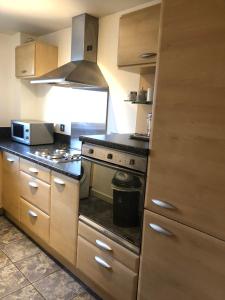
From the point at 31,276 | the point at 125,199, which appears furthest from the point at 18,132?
the point at 125,199

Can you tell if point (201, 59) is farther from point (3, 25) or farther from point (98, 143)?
point (3, 25)

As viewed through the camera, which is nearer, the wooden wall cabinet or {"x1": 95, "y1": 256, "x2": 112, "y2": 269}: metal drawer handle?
{"x1": 95, "y1": 256, "x2": 112, "y2": 269}: metal drawer handle

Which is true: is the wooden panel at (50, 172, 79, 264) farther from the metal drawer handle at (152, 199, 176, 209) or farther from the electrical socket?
the electrical socket

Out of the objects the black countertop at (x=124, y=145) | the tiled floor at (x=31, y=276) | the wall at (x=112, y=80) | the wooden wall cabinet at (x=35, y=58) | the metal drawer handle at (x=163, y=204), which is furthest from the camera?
the wooden wall cabinet at (x=35, y=58)

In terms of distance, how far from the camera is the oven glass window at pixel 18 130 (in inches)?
115

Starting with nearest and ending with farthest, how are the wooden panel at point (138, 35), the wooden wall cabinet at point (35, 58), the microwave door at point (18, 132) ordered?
the wooden panel at point (138, 35), the wooden wall cabinet at point (35, 58), the microwave door at point (18, 132)

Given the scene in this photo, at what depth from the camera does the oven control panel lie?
1.37 meters

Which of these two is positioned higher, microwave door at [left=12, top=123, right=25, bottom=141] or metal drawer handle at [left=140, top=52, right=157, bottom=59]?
metal drawer handle at [left=140, top=52, right=157, bottom=59]

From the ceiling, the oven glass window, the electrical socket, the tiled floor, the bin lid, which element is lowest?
Answer: the tiled floor

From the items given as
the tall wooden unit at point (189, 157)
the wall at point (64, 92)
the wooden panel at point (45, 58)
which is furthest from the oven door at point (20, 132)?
the tall wooden unit at point (189, 157)

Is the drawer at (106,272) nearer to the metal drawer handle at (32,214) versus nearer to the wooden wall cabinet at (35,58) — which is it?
the metal drawer handle at (32,214)

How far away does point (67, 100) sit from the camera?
288cm

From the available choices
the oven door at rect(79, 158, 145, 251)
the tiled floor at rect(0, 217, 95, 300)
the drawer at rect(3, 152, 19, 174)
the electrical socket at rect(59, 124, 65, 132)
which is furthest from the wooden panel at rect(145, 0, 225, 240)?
the electrical socket at rect(59, 124, 65, 132)

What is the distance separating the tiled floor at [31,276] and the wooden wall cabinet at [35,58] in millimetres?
1848
